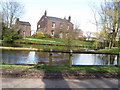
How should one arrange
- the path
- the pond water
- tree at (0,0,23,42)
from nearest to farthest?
the path < the pond water < tree at (0,0,23,42)

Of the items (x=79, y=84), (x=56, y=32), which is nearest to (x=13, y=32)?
(x=56, y=32)

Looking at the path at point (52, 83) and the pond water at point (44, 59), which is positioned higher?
the path at point (52, 83)

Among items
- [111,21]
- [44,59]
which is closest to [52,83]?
[44,59]

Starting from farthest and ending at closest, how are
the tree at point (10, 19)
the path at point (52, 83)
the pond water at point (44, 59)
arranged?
the tree at point (10, 19) → the pond water at point (44, 59) → the path at point (52, 83)

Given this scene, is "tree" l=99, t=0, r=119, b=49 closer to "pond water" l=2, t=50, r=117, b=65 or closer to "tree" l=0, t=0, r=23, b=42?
"pond water" l=2, t=50, r=117, b=65

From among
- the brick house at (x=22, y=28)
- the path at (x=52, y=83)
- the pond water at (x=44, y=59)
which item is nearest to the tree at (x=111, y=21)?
the pond water at (x=44, y=59)

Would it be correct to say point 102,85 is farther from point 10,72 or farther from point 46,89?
point 10,72

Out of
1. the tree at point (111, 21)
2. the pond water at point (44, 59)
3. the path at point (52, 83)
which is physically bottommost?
the pond water at point (44, 59)

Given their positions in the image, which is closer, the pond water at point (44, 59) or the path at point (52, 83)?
the path at point (52, 83)

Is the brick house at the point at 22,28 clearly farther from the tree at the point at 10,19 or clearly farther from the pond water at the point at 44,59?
the pond water at the point at 44,59

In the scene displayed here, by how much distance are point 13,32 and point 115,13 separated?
23.8 meters

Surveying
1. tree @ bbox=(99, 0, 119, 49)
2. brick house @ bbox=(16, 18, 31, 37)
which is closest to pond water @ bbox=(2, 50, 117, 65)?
tree @ bbox=(99, 0, 119, 49)

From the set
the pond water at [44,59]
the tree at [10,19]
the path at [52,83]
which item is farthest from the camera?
the tree at [10,19]

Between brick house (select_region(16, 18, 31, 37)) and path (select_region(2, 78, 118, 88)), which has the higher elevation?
brick house (select_region(16, 18, 31, 37))
